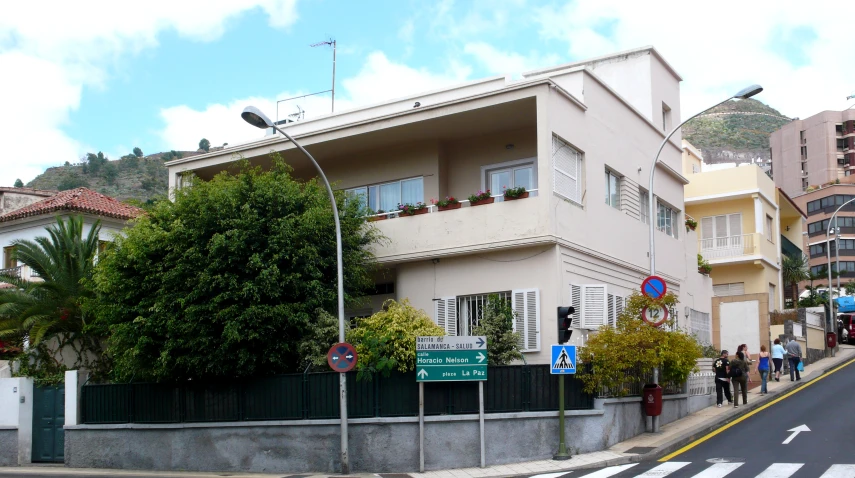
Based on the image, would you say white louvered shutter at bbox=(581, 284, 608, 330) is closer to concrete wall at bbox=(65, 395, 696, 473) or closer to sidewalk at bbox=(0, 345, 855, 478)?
concrete wall at bbox=(65, 395, 696, 473)

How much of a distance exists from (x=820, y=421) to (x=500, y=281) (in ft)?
26.0

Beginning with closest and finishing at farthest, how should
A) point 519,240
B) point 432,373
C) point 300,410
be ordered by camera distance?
point 432,373, point 300,410, point 519,240

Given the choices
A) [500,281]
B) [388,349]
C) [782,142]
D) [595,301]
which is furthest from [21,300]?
[782,142]

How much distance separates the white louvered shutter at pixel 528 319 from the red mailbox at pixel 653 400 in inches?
103

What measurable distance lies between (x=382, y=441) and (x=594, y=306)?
258 inches

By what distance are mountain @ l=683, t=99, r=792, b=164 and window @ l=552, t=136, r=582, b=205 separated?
132530 millimetres

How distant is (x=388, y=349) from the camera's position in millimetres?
18906

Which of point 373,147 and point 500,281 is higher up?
point 373,147

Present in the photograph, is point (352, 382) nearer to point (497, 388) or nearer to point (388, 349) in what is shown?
point (388, 349)

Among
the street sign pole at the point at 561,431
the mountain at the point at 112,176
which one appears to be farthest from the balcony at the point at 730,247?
the mountain at the point at 112,176

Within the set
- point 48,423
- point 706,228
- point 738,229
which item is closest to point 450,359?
point 48,423

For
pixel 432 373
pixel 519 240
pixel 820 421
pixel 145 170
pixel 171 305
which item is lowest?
pixel 820 421

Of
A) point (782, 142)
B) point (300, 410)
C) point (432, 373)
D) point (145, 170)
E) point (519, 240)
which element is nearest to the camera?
point (432, 373)

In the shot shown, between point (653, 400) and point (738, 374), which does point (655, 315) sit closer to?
point (653, 400)
